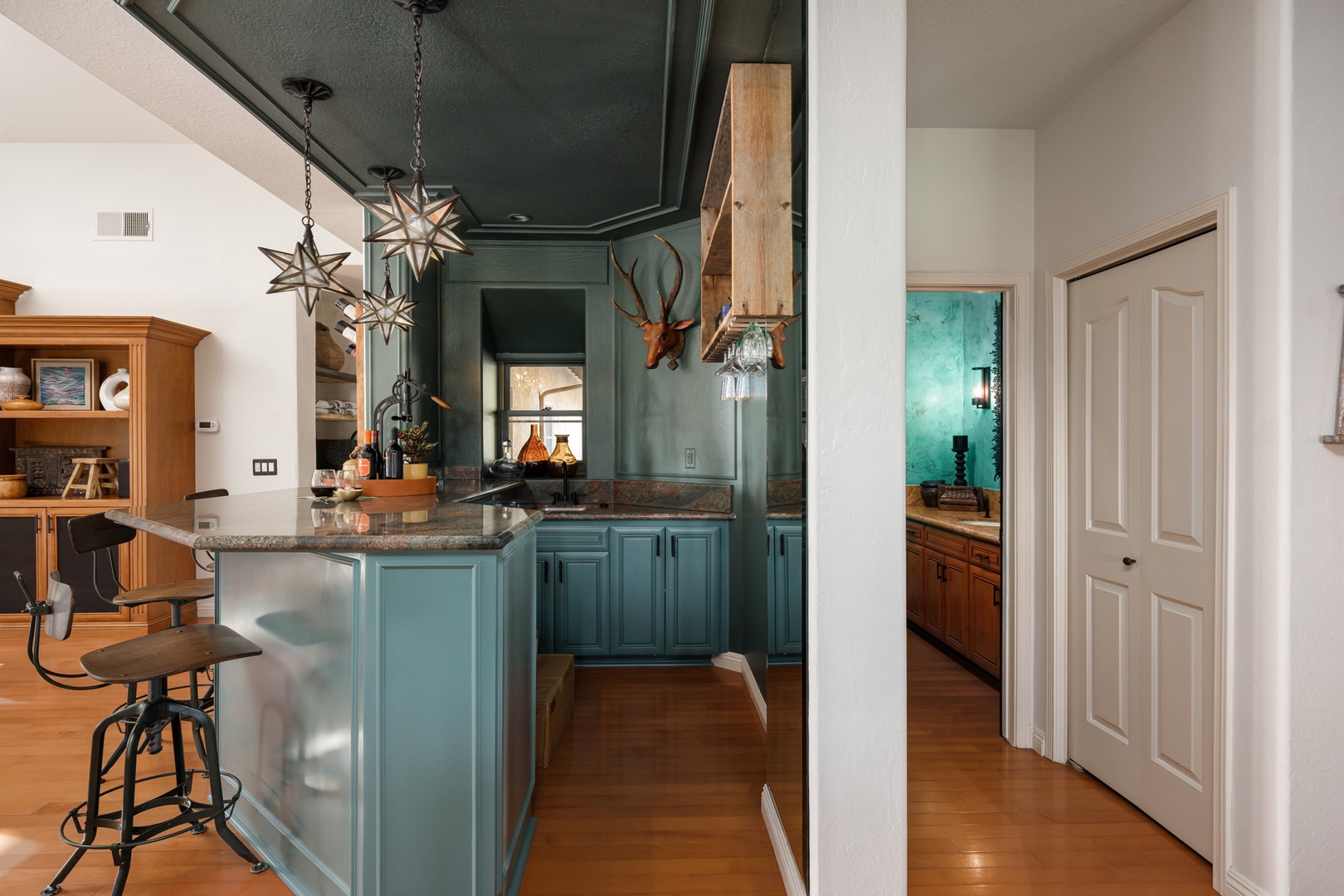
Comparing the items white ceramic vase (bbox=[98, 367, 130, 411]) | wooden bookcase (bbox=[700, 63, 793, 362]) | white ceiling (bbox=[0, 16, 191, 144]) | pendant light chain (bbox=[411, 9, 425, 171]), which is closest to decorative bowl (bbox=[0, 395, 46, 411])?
white ceramic vase (bbox=[98, 367, 130, 411])

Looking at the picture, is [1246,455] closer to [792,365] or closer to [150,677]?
[792,365]

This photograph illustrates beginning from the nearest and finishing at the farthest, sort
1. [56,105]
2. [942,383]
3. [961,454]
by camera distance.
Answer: [56,105] → [961,454] → [942,383]

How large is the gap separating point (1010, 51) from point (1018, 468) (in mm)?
1592

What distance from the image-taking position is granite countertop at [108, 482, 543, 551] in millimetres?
1715

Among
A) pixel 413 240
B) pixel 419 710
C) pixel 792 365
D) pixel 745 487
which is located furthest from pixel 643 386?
pixel 419 710

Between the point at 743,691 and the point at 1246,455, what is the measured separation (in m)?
2.45

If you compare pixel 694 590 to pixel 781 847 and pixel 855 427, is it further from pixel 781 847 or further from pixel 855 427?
pixel 855 427

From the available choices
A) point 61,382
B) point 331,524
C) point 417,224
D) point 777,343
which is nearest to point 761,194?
point 777,343

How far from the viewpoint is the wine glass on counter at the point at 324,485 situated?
2660 mm

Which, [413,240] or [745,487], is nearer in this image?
[413,240]

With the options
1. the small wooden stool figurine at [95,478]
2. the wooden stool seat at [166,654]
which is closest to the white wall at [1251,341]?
the wooden stool seat at [166,654]

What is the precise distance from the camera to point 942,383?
541 cm

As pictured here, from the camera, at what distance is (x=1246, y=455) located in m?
1.95

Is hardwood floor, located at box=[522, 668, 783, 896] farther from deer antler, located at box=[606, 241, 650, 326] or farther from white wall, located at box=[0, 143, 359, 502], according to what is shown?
white wall, located at box=[0, 143, 359, 502]
